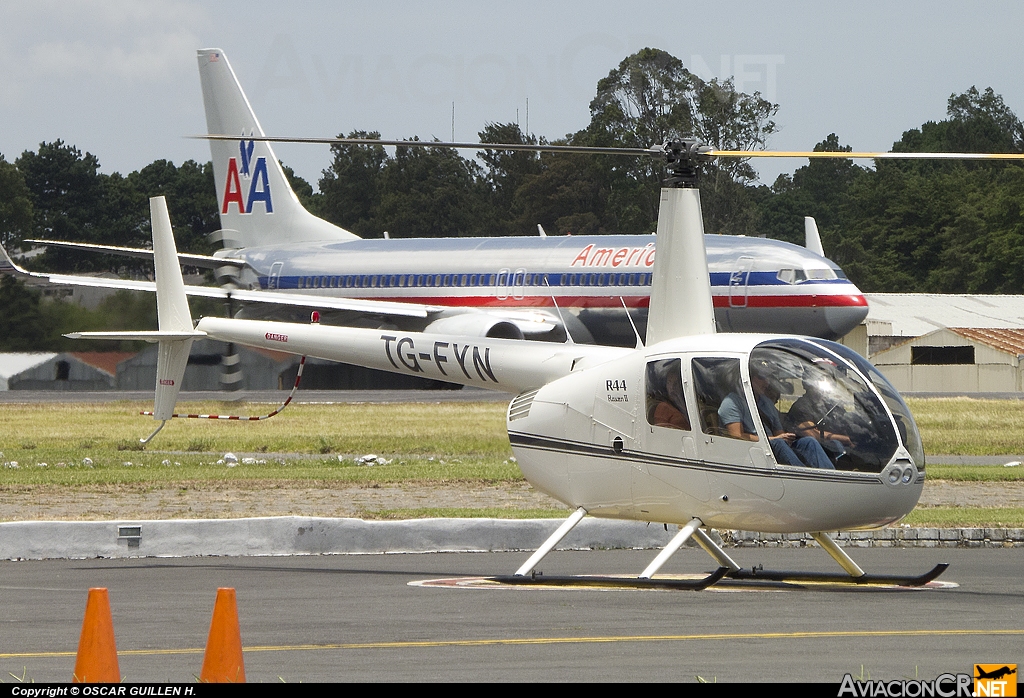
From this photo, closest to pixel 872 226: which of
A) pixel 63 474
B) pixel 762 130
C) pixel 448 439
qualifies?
pixel 762 130

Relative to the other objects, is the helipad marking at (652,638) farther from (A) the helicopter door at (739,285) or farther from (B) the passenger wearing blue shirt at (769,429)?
(A) the helicopter door at (739,285)

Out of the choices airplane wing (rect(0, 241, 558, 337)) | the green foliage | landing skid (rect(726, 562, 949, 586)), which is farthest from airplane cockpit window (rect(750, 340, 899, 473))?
the green foliage

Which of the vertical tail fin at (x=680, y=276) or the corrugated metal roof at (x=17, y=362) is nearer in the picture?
the vertical tail fin at (x=680, y=276)

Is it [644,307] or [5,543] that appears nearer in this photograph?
[5,543]

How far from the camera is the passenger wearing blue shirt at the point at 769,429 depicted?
1028 centimetres

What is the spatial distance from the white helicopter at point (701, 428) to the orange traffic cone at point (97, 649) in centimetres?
459

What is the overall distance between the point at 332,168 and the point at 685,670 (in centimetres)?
9688

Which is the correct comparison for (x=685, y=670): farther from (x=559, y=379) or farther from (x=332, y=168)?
(x=332, y=168)

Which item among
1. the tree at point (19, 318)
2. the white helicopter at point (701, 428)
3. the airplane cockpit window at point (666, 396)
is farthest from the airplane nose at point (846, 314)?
the airplane cockpit window at point (666, 396)

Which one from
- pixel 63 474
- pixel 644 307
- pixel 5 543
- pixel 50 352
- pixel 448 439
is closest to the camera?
pixel 5 543

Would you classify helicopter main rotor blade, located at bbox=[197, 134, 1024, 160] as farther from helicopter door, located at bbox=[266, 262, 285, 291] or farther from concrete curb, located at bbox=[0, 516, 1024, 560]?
helicopter door, located at bbox=[266, 262, 285, 291]

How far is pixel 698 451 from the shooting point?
10.9m

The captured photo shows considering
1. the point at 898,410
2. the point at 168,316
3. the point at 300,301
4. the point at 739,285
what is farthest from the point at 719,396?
the point at 300,301

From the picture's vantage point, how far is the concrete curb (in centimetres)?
1362
